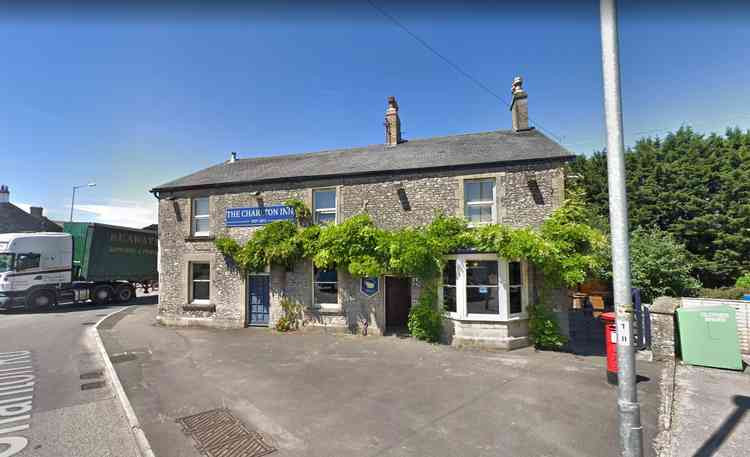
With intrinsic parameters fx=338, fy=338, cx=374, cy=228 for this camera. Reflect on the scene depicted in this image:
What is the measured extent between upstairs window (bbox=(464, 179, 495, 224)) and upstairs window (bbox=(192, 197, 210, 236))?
34.4ft

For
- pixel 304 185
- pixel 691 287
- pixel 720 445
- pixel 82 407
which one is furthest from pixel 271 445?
pixel 691 287

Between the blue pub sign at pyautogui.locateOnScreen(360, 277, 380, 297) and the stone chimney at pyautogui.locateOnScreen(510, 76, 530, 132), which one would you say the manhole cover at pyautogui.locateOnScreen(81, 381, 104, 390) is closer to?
the blue pub sign at pyautogui.locateOnScreen(360, 277, 380, 297)

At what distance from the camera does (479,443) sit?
491 centimetres

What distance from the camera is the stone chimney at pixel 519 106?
13039 mm

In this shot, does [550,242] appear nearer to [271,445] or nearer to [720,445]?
[720,445]

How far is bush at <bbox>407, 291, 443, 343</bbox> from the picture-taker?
10602 mm

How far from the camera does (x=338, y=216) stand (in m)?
12.4

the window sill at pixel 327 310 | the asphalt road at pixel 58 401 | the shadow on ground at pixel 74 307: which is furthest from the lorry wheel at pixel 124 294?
the window sill at pixel 327 310

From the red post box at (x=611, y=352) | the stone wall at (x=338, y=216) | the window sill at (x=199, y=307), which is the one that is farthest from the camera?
the window sill at (x=199, y=307)

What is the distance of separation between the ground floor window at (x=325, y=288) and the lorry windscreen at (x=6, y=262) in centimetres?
1740

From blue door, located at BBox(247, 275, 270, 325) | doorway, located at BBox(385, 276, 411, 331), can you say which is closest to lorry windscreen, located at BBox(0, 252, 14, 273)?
blue door, located at BBox(247, 275, 270, 325)

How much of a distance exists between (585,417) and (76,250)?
25.8 metres

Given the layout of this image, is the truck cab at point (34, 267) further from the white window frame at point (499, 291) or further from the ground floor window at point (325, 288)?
the white window frame at point (499, 291)

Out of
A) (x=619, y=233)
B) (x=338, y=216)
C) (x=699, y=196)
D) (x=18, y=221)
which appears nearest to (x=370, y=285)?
(x=338, y=216)
